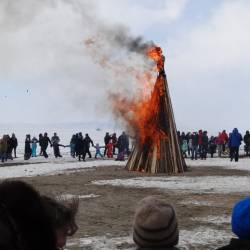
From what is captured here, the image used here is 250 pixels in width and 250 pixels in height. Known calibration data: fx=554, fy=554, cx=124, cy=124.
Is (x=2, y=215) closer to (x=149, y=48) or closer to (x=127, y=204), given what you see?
(x=127, y=204)

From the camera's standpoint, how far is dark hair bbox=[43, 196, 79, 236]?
2.12m

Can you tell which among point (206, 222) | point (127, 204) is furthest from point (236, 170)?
point (206, 222)

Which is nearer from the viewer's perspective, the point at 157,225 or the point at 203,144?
the point at 157,225

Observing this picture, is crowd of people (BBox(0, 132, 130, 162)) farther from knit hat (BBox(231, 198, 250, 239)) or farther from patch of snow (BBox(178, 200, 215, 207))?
knit hat (BBox(231, 198, 250, 239))

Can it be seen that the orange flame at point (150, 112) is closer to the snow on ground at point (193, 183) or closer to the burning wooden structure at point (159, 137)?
the burning wooden structure at point (159, 137)

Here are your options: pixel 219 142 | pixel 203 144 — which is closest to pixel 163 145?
pixel 203 144

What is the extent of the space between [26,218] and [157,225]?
1.33 meters

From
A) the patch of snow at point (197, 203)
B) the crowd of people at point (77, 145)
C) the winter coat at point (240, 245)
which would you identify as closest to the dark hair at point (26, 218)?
the winter coat at point (240, 245)

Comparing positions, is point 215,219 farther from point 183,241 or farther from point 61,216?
point 61,216

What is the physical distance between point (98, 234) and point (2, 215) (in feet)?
23.9

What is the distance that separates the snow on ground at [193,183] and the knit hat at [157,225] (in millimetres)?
11417

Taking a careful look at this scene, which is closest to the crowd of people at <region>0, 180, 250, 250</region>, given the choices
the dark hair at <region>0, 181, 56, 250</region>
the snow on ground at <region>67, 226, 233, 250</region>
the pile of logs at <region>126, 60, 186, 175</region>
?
the dark hair at <region>0, 181, 56, 250</region>

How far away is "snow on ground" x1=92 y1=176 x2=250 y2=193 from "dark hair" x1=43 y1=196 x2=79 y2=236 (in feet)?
40.2

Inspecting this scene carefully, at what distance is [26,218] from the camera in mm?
1843
